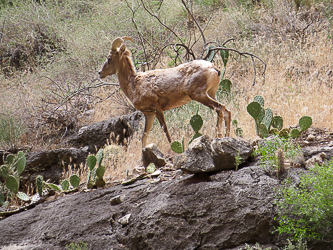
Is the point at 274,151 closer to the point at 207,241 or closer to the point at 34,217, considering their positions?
the point at 207,241

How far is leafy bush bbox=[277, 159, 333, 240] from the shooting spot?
2.54 meters

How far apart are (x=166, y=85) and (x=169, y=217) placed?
1.70 m

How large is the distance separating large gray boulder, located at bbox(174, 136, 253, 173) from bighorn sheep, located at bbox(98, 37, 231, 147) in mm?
512

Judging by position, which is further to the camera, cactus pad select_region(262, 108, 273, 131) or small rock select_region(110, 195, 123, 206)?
cactus pad select_region(262, 108, 273, 131)

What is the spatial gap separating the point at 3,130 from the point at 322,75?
7.05m

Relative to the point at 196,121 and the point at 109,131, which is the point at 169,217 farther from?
the point at 109,131

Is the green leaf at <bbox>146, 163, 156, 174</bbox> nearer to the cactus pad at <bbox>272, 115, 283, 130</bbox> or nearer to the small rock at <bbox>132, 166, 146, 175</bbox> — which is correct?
the small rock at <bbox>132, 166, 146, 175</bbox>

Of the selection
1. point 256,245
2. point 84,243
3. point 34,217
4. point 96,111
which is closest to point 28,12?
point 96,111

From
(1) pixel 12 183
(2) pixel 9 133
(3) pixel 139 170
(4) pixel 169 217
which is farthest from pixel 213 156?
(2) pixel 9 133

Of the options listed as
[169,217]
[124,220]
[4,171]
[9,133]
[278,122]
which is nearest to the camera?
[169,217]

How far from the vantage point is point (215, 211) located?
3.11 m

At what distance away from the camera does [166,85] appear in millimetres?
4250

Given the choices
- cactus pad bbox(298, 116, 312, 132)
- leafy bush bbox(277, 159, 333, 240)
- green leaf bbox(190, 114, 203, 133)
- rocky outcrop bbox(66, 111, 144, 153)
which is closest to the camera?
leafy bush bbox(277, 159, 333, 240)

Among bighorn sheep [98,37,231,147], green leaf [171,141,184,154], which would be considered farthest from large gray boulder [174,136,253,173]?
green leaf [171,141,184,154]
